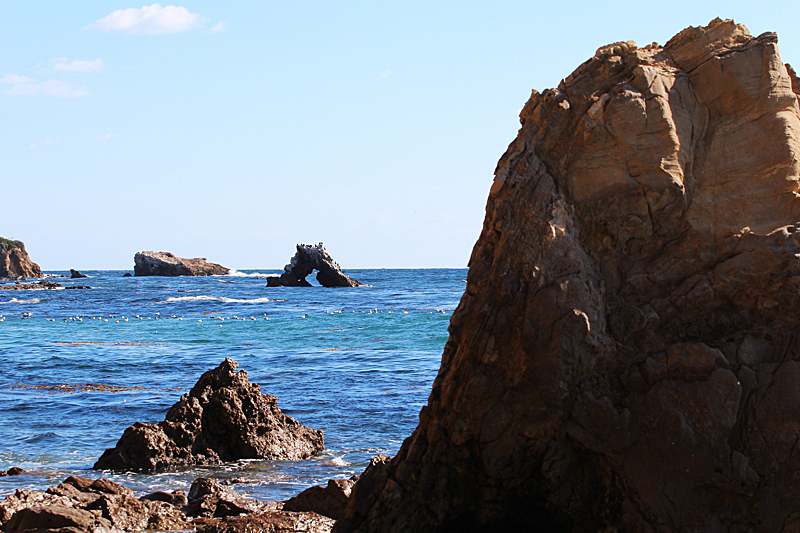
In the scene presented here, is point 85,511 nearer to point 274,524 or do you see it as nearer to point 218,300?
point 274,524

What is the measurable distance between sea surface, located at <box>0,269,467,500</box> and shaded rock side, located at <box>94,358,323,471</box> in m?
0.27

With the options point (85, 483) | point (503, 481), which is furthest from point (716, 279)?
point (85, 483)

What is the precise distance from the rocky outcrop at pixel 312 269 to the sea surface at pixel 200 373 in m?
26.9

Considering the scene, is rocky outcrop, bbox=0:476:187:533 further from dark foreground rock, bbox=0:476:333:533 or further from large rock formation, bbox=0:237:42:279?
large rock formation, bbox=0:237:42:279

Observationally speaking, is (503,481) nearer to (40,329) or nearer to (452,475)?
(452,475)

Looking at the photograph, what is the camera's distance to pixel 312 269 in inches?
2778

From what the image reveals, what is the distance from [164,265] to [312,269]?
5588 cm

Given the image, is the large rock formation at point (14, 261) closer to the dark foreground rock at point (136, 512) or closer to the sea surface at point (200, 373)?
the sea surface at point (200, 373)

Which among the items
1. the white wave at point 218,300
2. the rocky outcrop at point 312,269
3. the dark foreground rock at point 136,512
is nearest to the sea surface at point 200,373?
the dark foreground rock at point 136,512

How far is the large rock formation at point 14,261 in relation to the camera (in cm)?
10225

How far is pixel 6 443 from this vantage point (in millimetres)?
12180

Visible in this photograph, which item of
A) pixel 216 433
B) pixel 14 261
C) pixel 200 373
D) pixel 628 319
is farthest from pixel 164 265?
pixel 628 319

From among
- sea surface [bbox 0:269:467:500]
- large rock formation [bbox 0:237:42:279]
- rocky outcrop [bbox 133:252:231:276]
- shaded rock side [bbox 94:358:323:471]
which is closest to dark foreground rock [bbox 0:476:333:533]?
sea surface [bbox 0:269:467:500]

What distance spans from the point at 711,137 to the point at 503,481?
3.37 metres
